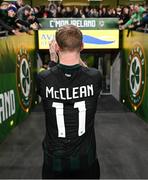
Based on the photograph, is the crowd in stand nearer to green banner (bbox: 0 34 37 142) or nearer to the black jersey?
green banner (bbox: 0 34 37 142)

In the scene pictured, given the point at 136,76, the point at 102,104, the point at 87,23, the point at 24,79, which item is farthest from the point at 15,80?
the point at 102,104

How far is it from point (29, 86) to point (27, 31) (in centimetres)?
223

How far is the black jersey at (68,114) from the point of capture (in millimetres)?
2609

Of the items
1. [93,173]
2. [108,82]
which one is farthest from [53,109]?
[108,82]

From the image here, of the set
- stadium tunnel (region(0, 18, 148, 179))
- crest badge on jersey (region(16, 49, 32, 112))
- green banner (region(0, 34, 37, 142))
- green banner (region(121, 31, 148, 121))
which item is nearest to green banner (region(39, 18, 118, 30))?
stadium tunnel (region(0, 18, 148, 179))

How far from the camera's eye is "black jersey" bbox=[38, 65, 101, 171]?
8.56 feet

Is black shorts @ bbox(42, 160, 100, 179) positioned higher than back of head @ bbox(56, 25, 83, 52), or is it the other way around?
back of head @ bbox(56, 25, 83, 52)

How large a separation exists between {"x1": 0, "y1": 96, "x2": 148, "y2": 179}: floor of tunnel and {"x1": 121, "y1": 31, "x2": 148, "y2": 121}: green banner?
0.59 meters

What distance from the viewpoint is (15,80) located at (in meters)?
13.1

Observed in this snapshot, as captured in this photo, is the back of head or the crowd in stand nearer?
the back of head

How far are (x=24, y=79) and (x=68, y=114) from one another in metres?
12.3

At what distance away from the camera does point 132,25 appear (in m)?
16.2

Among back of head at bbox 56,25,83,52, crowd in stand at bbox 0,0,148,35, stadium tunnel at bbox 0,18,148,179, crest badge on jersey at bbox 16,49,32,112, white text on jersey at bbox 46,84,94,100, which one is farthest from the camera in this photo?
crest badge on jersey at bbox 16,49,32,112

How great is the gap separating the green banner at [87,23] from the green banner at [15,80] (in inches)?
62.9
